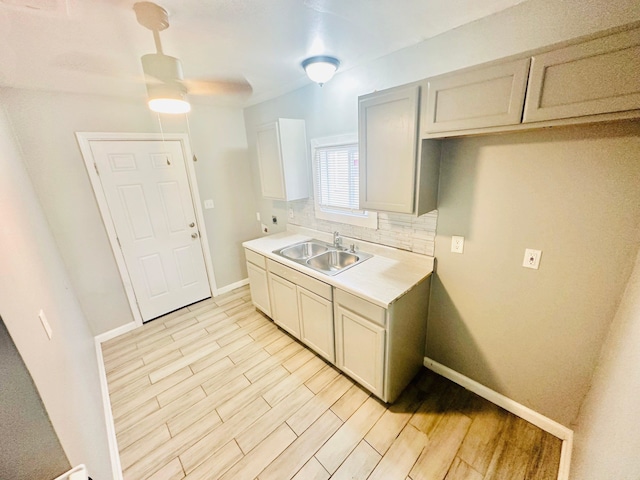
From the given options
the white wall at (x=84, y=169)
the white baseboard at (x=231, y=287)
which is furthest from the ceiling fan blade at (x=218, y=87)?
the white baseboard at (x=231, y=287)

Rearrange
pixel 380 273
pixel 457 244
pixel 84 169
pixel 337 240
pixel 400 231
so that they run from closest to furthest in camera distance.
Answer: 1. pixel 457 244
2. pixel 380 273
3. pixel 400 231
4. pixel 84 169
5. pixel 337 240

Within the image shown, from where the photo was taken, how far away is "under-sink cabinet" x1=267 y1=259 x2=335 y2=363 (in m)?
1.96

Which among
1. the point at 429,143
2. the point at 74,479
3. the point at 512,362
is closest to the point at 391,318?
the point at 512,362

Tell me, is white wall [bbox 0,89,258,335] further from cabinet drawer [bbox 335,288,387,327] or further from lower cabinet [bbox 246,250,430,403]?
cabinet drawer [bbox 335,288,387,327]

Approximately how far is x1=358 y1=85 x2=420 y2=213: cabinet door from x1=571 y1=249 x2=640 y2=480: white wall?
3.47 feet

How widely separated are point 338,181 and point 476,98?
52.2 inches

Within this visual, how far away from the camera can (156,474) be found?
57.1 inches

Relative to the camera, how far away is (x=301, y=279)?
6.84 ft

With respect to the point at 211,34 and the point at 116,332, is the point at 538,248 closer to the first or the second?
the point at 211,34

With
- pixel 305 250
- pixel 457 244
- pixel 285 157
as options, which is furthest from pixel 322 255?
pixel 457 244

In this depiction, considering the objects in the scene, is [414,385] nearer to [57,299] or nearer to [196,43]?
[57,299]

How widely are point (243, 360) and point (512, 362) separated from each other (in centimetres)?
208

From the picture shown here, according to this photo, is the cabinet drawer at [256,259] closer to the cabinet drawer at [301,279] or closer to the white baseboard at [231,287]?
the cabinet drawer at [301,279]

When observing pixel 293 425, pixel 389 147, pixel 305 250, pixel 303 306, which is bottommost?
pixel 293 425
